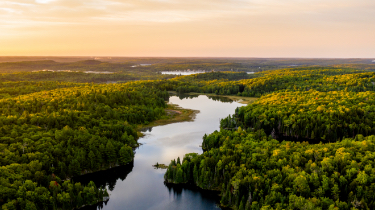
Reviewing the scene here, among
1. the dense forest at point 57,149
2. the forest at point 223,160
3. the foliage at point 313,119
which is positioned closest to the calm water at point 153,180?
the forest at point 223,160

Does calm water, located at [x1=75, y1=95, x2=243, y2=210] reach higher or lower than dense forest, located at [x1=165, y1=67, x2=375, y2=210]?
lower

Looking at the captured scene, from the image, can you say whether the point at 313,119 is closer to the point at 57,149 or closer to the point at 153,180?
the point at 153,180

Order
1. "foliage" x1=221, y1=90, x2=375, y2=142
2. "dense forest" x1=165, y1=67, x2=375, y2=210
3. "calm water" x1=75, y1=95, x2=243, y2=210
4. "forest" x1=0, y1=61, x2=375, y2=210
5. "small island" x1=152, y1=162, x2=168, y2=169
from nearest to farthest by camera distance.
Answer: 1. "dense forest" x1=165, y1=67, x2=375, y2=210
2. "forest" x1=0, y1=61, x2=375, y2=210
3. "calm water" x1=75, y1=95, x2=243, y2=210
4. "small island" x1=152, y1=162, x2=168, y2=169
5. "foliage" x1=221, y1=90, x2=375, y2=142

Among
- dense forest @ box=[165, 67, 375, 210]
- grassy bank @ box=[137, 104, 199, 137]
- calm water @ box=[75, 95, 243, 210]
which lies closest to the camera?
dense forest @ box=[165, 67, 375, 210]

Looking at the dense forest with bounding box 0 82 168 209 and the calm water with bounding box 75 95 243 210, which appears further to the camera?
the calm water with bounding box 75 95 243 210

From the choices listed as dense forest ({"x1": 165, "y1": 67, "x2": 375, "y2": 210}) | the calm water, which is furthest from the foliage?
dense forest ({"x1": 165, "y1": 67, "x2": 375, "y2": 210})

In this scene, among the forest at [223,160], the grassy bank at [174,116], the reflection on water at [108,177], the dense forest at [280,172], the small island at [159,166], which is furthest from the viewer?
the grassy bank at [174,116]

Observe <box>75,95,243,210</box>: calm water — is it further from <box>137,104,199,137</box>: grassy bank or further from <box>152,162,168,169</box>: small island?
<box>137,104,199,137</box>: grassy bank

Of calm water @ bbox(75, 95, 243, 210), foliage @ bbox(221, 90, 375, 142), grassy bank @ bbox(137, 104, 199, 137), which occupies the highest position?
foliage @ bbox(221, 90, 375, 142)

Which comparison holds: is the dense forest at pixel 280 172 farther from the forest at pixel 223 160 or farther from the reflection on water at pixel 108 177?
the reflection on water at pixel 108 177
